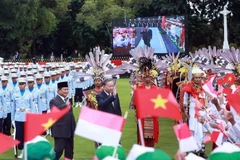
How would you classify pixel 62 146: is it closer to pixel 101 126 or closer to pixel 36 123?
pixel 101 126

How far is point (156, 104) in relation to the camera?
11.0 ft

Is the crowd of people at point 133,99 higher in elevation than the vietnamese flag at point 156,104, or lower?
lower

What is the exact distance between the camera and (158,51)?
28.0 metres

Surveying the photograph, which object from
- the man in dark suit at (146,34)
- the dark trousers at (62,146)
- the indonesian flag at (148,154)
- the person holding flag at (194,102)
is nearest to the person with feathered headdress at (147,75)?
the person holding flag at (194,102)

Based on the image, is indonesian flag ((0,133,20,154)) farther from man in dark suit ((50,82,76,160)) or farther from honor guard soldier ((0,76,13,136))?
honor guard soldier ((0,76,13,136))

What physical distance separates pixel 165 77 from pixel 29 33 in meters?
25.0

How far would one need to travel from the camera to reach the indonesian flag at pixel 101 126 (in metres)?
3.21

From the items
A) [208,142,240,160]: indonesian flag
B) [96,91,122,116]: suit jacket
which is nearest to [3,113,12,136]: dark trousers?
[96,91,122,116]: suit jacket

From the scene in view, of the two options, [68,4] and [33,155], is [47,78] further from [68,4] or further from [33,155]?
[68,4]

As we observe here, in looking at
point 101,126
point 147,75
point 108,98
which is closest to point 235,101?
point 101,126

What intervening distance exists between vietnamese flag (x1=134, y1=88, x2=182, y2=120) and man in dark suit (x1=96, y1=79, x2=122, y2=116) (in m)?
3.87

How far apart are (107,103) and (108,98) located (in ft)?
0.24

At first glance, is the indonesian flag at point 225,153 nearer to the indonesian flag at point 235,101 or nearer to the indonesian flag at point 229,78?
the indonesian flag at point 235,101

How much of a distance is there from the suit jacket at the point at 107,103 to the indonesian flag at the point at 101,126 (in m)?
3.92
